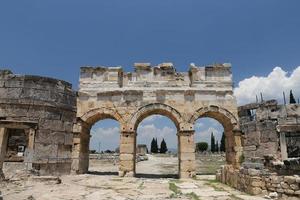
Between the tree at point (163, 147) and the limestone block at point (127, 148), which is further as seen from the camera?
the tree at point (163, 147)

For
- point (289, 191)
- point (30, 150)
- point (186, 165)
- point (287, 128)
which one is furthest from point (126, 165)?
point (287, 128)

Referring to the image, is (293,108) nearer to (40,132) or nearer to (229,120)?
(229,120)

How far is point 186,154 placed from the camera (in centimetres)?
1240

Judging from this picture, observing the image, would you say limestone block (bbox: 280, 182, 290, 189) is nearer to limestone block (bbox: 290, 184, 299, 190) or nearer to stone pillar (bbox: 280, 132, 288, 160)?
limestone block (bbox: 290, 184, 299, 190)

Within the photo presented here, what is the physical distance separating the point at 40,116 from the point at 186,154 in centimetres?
685

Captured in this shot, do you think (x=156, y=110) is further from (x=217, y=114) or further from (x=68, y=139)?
(x=68, y=139)

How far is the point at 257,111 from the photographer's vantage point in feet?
44.3

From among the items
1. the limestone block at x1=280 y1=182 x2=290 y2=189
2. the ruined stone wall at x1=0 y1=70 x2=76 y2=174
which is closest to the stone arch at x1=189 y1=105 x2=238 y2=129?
the ruined stone wall at x1=0 y1=70 x2=76 y2=174

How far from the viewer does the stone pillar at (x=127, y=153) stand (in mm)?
12376

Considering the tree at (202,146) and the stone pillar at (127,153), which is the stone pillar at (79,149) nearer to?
the stone pillar at (127,153)

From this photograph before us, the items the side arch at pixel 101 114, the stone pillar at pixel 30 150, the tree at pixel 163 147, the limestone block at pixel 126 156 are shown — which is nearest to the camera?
the stone pillar at pixel 30 150

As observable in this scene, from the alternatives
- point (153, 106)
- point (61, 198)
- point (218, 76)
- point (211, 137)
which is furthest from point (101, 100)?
point (211, 137)

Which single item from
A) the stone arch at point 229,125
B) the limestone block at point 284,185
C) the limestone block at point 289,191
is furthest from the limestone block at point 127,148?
the limestone block at point 289,191

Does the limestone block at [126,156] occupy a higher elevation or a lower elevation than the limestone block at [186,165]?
higher
